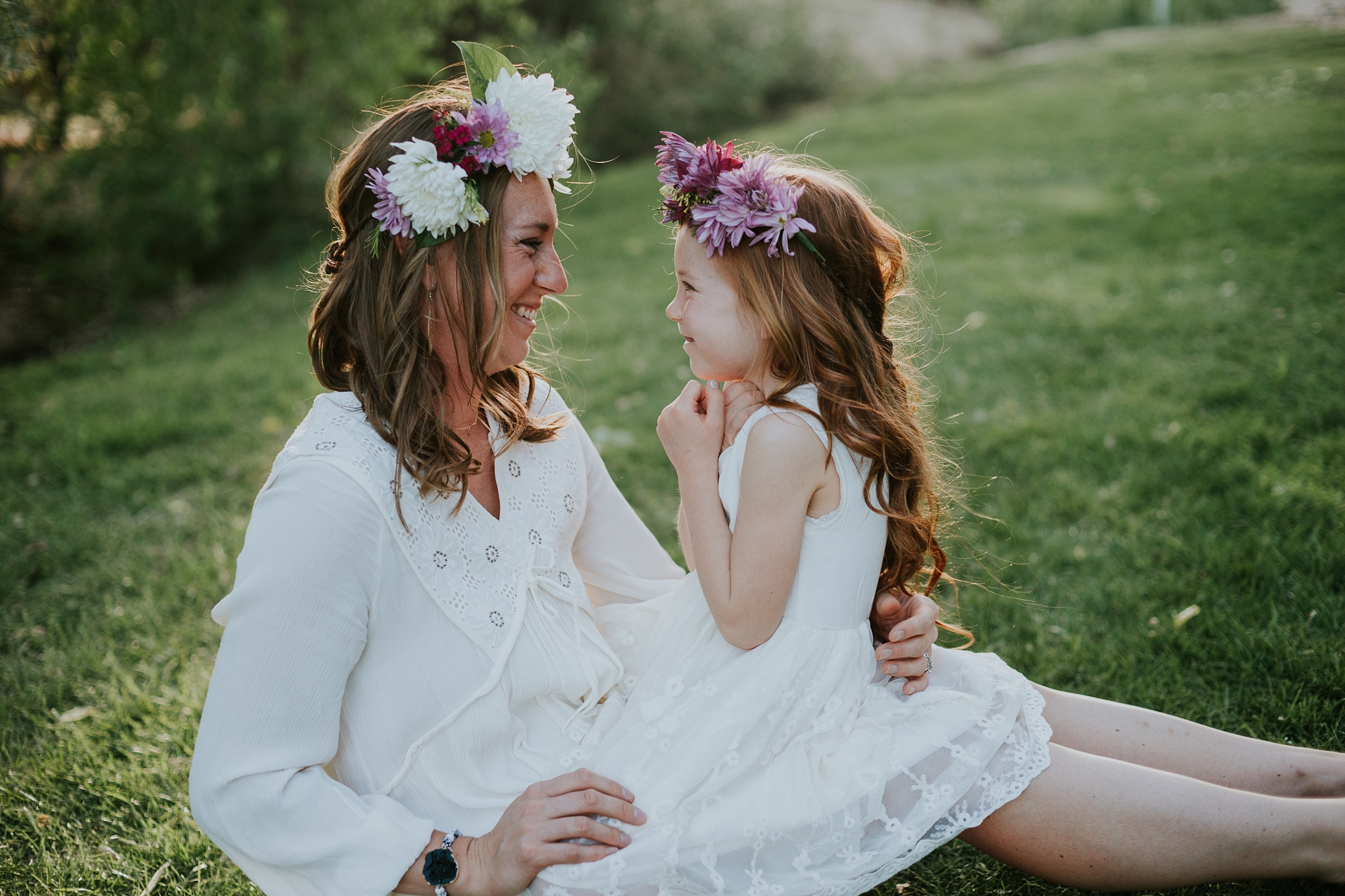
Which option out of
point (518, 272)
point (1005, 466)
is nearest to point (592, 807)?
point (518, 272)

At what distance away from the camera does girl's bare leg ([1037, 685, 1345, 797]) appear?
213 centimetres

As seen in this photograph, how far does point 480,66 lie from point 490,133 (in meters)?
0.23

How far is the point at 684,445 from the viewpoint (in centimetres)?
218

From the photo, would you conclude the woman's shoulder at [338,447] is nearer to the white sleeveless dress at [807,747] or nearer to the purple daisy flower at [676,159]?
the white sleeveless dress at [807,747]

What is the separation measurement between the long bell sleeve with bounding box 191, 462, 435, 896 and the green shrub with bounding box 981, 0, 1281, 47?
79.6ft

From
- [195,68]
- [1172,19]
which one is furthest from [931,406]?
[1172,19]

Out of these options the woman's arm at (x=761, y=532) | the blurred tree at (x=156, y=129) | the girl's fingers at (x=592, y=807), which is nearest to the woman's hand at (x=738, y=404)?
the woman's arm at (x=761, y=532)

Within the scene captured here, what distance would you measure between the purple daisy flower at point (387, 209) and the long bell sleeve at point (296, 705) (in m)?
0.51

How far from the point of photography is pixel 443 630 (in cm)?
193

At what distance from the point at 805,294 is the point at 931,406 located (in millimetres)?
3164

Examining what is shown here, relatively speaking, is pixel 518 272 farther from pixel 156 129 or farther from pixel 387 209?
pixel 156 129

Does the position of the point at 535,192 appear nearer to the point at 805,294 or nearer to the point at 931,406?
the point at 805,294

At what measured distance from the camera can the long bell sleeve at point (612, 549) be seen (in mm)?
2602

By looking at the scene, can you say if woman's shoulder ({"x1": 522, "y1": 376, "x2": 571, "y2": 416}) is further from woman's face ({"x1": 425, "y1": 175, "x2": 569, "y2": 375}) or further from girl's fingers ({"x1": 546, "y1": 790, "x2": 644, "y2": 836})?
girl's fingers ({"x1": 546, "y1": 790, "x2": 644, "y2": 836})
